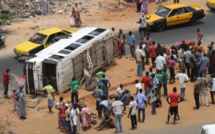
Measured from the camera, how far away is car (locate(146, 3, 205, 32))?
30.3 metres

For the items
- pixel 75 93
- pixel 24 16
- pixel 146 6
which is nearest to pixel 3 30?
pixel 24 16

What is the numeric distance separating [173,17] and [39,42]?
7.82m

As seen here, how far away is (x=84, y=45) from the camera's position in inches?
947

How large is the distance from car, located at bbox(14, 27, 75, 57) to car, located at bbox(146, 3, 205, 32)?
197 inches

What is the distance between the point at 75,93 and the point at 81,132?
259 centimetres

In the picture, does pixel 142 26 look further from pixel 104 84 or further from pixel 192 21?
pixel 104 84

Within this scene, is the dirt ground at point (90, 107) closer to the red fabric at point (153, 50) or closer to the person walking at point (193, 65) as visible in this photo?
the person walking at point (193, 65)

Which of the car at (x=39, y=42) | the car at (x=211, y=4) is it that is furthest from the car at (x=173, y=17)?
the car at (x=39, y=42)

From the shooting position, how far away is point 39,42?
27.7m

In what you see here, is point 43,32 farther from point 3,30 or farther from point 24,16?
point 24,16

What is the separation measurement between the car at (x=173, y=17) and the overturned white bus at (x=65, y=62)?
19.0ft

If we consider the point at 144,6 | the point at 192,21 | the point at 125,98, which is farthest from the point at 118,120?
the point at 144,6

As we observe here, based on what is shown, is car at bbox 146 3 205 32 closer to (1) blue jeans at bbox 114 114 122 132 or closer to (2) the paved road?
(2) the paved road

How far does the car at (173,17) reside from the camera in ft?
99.4
